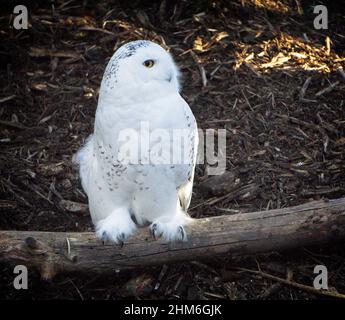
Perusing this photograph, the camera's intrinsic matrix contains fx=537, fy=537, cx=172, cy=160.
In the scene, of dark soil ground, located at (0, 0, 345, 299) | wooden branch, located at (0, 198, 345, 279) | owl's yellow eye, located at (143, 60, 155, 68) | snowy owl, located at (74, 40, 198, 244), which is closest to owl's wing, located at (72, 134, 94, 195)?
snowy owl, located at (74, 40, 198, 244)

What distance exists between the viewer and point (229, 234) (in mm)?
3020

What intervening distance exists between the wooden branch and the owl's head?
2.70 feet

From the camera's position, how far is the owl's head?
2.90m

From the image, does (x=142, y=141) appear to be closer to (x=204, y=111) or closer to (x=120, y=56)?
(x=120, y=56)

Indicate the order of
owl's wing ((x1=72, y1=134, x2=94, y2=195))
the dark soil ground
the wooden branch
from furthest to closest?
1. owl's wing ((x1=72, y1=134, x2=94, y2=195))
2. the dark soil ground
3. the wooden branch

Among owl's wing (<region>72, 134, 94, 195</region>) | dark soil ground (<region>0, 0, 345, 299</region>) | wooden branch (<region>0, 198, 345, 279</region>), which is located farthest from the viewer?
owl's wing (<region>72, 134, 94, 195</region>)

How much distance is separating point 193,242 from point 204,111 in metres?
1.67

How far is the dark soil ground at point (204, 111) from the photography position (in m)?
3.23

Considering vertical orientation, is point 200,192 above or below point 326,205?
above

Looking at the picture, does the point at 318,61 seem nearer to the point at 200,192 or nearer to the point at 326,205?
the point at 200,192

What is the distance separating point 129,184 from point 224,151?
4.28 ft

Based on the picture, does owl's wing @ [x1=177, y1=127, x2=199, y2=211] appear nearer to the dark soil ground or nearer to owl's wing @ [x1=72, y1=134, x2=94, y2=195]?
the dark soil ground

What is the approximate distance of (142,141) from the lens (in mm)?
2967

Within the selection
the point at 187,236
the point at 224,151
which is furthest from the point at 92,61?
the point at 187,236
